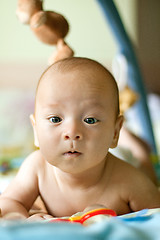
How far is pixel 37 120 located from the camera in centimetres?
61

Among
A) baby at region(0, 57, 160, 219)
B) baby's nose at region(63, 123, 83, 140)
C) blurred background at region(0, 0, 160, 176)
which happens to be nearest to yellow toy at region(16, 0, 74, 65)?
baby at region(0, 57, 160, 219)

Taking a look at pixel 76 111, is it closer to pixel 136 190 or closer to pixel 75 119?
pixel 75 119

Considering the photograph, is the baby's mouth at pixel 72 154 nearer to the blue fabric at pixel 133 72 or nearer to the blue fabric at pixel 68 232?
the blue fabric at pixel 68 232

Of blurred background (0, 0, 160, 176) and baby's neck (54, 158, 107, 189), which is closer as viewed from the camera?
baby's neck (54, 158, 107, 189)

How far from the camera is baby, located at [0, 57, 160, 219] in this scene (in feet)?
1.84

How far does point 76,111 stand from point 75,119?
13 mm

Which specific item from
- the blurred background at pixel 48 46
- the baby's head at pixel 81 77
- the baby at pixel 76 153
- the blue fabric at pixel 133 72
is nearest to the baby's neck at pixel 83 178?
the baby at pixel 76 153

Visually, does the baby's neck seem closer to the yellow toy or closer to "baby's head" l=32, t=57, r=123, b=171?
"baby's head" l=32, t=57, r=123, b=171

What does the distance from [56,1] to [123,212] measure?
2.13 metres


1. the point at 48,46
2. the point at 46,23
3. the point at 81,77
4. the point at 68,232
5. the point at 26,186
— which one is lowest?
the point at 68,232

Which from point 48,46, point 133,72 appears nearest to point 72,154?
point 133,72

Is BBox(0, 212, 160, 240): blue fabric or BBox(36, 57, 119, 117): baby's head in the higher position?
BBox(36, 57, 119, 117): baby's head

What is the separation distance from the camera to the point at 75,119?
55 cm

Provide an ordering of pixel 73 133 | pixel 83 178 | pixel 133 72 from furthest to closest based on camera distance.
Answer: pixel 133 72
pixel 83 178
pixel 73 133
